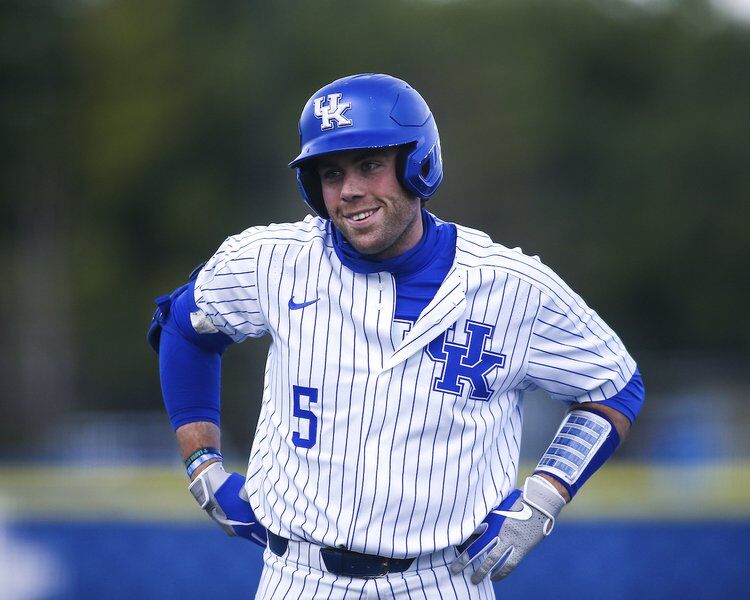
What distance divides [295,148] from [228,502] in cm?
1814

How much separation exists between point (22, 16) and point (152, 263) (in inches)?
223

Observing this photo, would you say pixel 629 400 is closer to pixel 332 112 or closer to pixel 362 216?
pixel 362 216

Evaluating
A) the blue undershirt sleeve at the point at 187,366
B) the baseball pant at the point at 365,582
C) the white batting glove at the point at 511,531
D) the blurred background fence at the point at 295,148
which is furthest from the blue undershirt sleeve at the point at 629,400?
the blurred background fence at the point at 295,148

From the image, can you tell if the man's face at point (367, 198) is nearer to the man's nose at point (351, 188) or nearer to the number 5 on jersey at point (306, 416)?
the man's nose at point (351, 188)

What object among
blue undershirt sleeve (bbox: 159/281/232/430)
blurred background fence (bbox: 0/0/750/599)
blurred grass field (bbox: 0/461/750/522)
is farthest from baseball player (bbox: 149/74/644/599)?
blurred background fence (bbox: 0/0/750/599)

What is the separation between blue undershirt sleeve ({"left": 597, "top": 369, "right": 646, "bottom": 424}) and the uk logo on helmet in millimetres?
1103

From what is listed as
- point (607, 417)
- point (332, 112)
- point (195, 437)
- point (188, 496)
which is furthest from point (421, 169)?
point (188, 496)

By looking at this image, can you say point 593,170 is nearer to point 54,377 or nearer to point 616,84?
point 616,84

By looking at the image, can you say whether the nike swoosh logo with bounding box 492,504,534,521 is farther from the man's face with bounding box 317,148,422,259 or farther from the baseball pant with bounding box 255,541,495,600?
the man's face with bounding box 317,148,422,259

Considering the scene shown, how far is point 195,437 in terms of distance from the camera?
3.58 m

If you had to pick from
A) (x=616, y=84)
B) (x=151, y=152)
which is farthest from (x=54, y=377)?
(x=616, y=84)

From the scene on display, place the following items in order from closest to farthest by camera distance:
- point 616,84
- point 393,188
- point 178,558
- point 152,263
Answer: point 393,188 < point 178,558 < point 152,263 < point 616,84

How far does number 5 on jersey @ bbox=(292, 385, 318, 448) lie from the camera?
10.3ft

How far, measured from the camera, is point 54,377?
1834 centimetres
